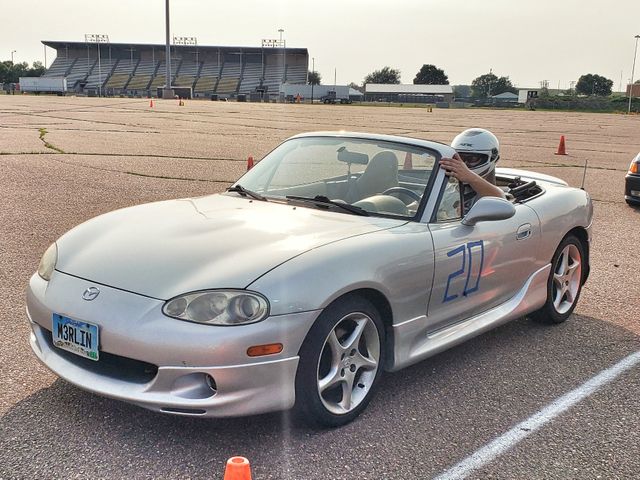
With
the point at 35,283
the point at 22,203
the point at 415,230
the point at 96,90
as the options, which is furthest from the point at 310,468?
the point at 96,90

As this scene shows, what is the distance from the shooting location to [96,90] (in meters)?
94.6

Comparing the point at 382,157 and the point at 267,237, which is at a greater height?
the point at 382,157

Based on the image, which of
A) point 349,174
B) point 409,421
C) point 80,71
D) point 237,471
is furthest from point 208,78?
point 237,471

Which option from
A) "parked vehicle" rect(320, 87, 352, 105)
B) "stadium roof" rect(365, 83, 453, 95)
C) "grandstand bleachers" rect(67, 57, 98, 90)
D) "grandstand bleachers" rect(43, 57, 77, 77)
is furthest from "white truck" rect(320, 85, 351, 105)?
"grandstand bleachers" rect(43, 57, 77, 77)

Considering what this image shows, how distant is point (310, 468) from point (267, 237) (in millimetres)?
1133

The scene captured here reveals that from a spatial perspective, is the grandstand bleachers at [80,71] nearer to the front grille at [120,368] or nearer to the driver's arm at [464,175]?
the driver's arm at [464,175]

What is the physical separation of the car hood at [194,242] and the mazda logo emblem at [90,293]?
0.17 feet

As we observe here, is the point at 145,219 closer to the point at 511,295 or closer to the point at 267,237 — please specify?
the point at 267,237

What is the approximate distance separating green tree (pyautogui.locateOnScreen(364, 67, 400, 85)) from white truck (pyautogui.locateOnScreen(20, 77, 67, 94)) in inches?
4022

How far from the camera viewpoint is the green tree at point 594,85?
5778 inches

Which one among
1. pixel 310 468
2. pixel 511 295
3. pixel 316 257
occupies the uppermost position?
pixel 316 257

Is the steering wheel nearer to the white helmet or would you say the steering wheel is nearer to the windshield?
the windshield

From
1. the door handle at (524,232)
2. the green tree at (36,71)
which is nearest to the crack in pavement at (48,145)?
the door handle at (524,232)

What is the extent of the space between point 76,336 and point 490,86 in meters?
173
